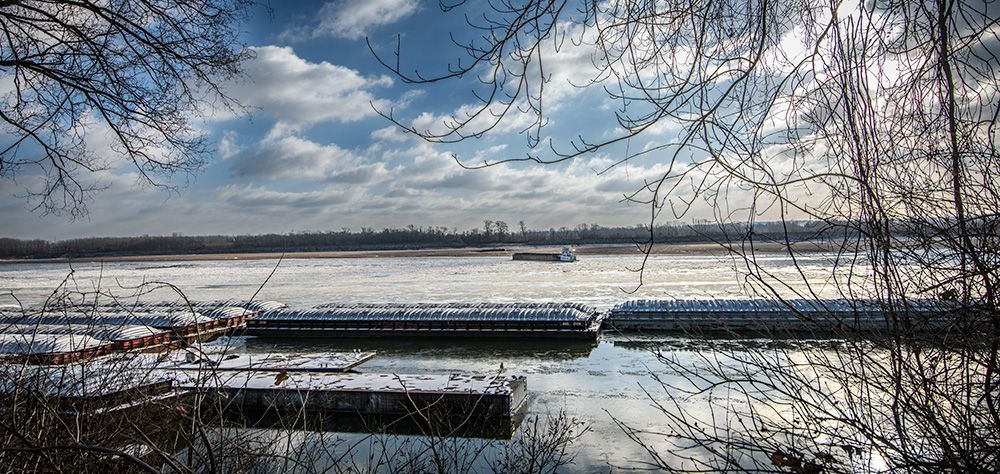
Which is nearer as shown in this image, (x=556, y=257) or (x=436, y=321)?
(x=436, y=321)

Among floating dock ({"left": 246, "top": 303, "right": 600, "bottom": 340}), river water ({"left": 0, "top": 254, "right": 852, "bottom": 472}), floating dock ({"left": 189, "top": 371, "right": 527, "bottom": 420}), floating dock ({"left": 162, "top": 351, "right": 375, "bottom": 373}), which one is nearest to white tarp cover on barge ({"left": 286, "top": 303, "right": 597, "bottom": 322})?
floating dock ({"left": 246, "top": 303, "right": 600, "bottom": 340})

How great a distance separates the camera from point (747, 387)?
46.3 feet

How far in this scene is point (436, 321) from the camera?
25.2 meters

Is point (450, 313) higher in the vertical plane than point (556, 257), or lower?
lower

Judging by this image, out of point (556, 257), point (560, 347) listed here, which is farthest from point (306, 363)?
point (556, 257)

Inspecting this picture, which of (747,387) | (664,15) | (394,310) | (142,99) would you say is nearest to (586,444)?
(747,387)

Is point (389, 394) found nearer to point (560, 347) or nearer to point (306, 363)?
point (306, 363)

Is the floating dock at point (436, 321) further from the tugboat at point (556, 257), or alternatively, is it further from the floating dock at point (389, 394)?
the tugboat at point (556, 257)

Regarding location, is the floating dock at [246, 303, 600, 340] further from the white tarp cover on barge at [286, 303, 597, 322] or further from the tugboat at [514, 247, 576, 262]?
the tugboat at [514, 247, 576, 262]

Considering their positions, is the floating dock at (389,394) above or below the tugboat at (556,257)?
Answer: below

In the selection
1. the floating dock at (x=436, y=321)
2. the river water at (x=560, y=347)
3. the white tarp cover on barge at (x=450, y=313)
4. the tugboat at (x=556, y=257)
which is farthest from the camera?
the tugboat at (x=556, y=257)

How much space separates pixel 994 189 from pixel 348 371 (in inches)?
713

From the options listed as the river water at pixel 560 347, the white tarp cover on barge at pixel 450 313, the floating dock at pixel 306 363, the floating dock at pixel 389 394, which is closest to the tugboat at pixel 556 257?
the river water at pixel 560 347

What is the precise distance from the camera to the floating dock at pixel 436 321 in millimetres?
24156
